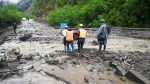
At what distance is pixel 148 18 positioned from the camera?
25.0 meters

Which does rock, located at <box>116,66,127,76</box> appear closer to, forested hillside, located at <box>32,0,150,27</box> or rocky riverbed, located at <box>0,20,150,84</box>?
rocky riverbed, located at <box>0,20,150,84</box>

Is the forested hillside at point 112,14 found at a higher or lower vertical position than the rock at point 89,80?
higher

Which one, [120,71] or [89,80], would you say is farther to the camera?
[120,71]

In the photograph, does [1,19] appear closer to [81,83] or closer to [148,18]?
[148,18]

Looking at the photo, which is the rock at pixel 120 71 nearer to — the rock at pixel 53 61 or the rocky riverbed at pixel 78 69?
the rocky riverbed at pixel 78 69

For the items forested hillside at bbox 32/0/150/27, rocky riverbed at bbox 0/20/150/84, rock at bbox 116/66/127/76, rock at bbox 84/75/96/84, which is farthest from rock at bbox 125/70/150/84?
forested hillside at bbox 32/0/150/27

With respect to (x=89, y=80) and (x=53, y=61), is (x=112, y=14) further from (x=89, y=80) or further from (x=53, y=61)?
(x=89, y=80)

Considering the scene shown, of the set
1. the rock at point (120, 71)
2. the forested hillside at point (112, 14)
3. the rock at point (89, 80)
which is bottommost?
the rock at point (89, 80)

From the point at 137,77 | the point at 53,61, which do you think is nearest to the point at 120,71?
the point at 137,77

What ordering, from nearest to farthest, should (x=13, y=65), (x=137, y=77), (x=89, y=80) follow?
(x=137, y=77), (x=89, y=80), (x=13, y=65)

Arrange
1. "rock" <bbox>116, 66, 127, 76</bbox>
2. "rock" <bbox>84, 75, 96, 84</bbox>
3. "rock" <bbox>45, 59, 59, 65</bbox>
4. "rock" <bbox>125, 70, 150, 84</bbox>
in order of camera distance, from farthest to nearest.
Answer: "rock" <bbox>45, 59, 59, 65</bbox>, "rock" <bbox>116, 66, 127, 76</bbox>, "rock" <bbox>84, 75, 96, 84</bbox>, "rock" <bbox>125, 70, 150, 84</bbox>

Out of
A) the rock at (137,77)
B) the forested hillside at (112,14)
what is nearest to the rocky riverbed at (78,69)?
the rock at (137,77)

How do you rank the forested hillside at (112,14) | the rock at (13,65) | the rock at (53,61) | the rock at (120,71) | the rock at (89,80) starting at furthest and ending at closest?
the forested hillside at (112,14), the rock at (53,61), the rock at (13,65), the rock at (120,71), the rock at (89,80)

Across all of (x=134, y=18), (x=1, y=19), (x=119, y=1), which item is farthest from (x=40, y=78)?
(x=1, y=19)
